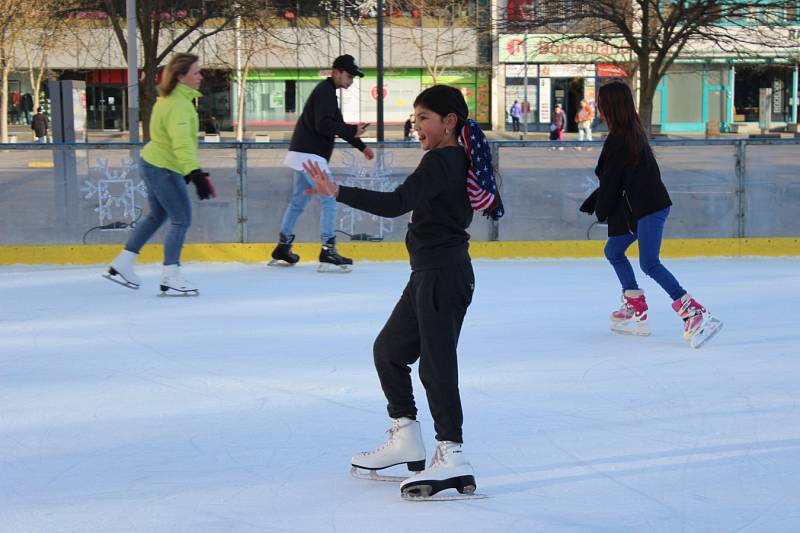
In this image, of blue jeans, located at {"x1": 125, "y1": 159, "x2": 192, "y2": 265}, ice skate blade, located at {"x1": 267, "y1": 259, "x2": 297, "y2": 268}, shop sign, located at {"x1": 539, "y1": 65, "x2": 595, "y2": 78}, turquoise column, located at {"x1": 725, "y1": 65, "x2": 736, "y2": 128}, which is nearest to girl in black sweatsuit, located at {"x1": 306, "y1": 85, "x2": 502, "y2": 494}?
blue jeans, located at {"x1": 125, "y1": 159, "x2": 192, "y2": 265}

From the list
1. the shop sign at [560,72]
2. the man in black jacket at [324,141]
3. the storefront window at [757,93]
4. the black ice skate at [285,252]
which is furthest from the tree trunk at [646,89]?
the storefront window at [757,93]

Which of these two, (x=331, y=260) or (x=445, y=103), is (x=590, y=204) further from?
(x=331, y=260)

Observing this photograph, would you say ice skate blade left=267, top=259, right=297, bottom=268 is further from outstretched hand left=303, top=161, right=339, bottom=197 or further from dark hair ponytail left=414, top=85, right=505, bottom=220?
outstretched hand left=303, top=161, right=339, bottom=197

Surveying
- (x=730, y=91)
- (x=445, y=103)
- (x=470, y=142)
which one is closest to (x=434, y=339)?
(x=470, y=142)

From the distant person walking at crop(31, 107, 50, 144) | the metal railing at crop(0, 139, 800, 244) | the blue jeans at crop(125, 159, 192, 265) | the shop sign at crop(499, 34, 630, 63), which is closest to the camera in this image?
the blue jeans at crop(125, 159, 192, 265)

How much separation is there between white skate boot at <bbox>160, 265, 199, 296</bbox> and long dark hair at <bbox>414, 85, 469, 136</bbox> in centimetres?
475

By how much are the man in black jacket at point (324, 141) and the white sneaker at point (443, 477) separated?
198 inches

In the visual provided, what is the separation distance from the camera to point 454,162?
357 centimetres

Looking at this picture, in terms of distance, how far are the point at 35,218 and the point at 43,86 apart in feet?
135

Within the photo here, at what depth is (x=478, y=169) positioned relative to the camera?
11.9 ft

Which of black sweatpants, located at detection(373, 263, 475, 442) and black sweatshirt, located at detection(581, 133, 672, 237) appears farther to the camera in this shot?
black sweatshirt, located at detection(581, 133, 672, 237)

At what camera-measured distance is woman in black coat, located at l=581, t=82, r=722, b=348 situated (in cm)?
620

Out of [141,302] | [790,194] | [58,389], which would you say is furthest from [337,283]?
[790,194]

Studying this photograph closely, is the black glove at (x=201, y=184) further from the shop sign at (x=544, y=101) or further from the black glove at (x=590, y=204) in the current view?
the shop sign at (x=544, y=101)
